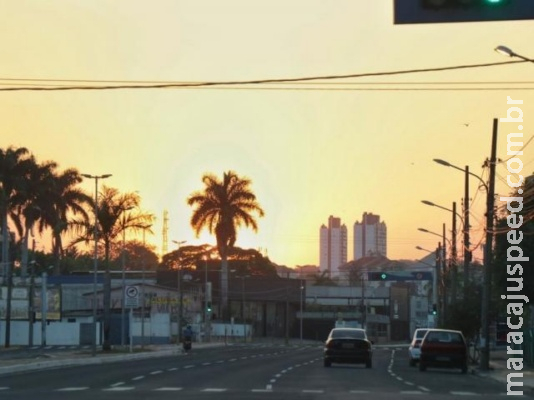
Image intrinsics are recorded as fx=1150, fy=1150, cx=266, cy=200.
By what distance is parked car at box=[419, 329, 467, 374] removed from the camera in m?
43.2

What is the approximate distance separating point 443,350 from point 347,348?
3.81 meters

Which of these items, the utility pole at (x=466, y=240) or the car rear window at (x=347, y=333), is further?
the utility pole at (x=466, y=240)

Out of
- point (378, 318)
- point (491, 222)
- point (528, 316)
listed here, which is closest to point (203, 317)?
point (378, 318)

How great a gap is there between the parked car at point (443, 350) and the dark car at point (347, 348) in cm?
248

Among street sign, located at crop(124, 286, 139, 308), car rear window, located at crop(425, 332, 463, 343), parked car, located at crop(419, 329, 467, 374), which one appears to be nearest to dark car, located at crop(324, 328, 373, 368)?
parked car, located at crop(419, 329, 467, 374)

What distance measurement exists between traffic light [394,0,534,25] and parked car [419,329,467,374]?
30.7 meters

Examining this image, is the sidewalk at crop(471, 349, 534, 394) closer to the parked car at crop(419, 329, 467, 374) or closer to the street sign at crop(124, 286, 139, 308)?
the parked car at crop(419, 329, 467, 374)

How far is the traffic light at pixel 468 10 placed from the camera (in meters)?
13.2

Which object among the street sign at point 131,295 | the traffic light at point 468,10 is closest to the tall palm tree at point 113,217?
the street sign at point 131,295

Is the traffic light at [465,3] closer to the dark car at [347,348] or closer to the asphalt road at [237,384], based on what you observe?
the asphalt road at [237,384]

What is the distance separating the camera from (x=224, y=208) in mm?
89500

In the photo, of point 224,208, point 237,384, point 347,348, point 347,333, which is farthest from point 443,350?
point 224,208

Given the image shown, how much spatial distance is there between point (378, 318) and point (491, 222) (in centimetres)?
9551

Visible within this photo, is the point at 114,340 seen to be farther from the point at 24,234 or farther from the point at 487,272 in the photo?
the point at 487,272
